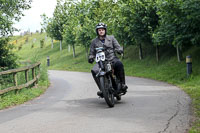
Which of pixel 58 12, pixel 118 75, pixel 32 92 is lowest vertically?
pixel 32 92

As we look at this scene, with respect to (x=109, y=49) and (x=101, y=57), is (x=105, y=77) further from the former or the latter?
(x=109, y=49)

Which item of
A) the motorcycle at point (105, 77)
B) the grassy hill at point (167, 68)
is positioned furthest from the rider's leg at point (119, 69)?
the grassy hill at point (167, 68)

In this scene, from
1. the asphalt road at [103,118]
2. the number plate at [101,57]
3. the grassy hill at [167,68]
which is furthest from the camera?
the grassy hill at [167,68]

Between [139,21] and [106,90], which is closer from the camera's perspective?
[106,90]

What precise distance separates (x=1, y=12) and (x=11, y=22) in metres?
0.59

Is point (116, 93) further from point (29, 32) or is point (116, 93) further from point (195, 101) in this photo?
point (29, 32)

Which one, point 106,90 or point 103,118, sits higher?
point 106,90

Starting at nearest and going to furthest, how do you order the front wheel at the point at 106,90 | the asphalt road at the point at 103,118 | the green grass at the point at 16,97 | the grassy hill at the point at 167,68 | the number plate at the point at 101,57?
the asphalt road at the point at 103,118 < the front wheel at the point at 106,90 < the number plate at the point at 101,57 < the green grass at the point at 16,97 < the grassy hill at the point at 167,68

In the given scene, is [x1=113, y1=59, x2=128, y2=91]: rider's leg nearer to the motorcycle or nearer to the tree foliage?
the motorcycle

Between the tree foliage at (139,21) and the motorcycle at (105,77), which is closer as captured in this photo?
the motorcycle at (105,77)

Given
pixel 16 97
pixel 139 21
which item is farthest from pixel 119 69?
pixel 139 21

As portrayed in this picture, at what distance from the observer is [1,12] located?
42.4 feet

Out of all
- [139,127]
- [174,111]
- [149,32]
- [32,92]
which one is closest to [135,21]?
[149,32]

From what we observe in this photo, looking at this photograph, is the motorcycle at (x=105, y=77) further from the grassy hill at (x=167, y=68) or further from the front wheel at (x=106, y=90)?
the grassy hill at (x=167, y=68)
